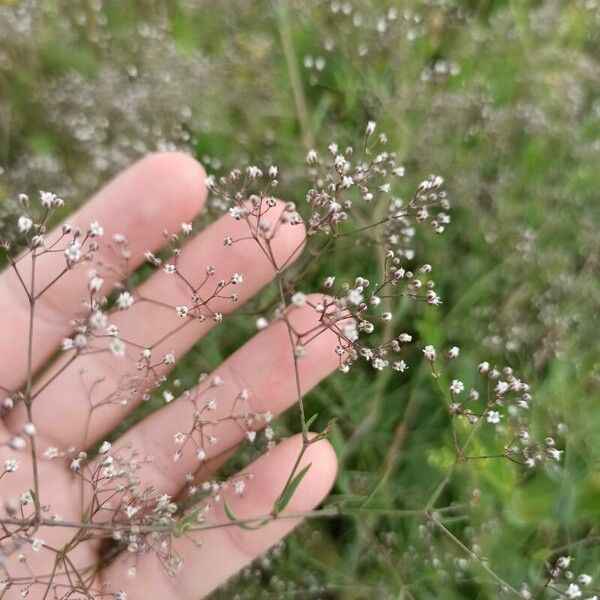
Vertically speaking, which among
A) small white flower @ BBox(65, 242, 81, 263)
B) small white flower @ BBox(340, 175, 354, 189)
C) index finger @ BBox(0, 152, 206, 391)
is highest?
index finger @ BBox(0, 152, 206, 391)

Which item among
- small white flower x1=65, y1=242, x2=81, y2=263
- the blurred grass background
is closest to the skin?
the blurred grass background

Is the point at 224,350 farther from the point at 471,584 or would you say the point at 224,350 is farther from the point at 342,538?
the point at 471,584

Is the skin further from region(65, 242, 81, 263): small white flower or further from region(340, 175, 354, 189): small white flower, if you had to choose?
region(65, 242, 81, 263): small white flower

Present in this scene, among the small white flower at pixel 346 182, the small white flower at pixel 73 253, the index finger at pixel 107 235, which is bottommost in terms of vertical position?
the small white flower at pixel 346 182

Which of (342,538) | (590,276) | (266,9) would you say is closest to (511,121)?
(590,276)

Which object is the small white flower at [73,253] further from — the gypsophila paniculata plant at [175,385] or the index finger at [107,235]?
the index finger at [107,235]

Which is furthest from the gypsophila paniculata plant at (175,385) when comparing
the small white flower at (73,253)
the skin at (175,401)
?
the small white flower at (73,253)
